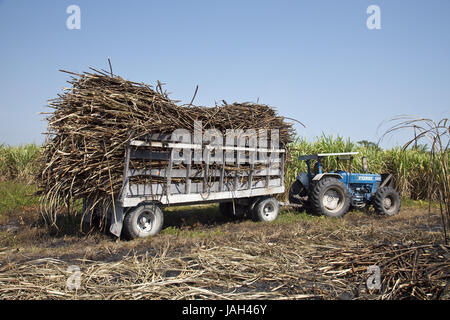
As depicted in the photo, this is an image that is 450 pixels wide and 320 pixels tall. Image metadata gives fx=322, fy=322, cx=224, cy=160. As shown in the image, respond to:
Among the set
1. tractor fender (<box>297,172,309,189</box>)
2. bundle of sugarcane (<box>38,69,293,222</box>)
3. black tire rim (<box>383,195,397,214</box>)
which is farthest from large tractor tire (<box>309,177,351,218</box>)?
bundle of sugarcane (<box>38,69,293,222</box>)

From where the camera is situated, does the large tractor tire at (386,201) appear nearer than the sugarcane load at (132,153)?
No

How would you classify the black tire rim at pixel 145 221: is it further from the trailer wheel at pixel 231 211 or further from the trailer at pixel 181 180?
the trailer wheel at pixel 231 211

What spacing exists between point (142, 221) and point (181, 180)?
112cm

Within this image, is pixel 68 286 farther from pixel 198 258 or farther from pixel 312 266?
pixel 312 266

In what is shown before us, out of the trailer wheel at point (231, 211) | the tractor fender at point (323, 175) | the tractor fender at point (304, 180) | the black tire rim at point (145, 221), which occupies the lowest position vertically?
the trailer wheel at point (231, 211)

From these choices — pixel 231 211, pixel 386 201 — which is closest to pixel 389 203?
pixel 386 201

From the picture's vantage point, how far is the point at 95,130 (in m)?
5.75

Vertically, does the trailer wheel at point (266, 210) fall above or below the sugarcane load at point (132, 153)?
below

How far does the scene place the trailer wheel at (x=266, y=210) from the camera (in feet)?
26.9

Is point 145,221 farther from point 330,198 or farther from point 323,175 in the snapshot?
point 330,198

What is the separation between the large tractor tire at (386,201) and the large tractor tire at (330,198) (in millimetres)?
1017

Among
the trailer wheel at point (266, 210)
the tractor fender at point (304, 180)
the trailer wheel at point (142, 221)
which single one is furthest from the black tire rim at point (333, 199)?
the trailer wheel at point (142, 221)

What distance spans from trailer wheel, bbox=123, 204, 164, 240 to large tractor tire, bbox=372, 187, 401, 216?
6.46 meters

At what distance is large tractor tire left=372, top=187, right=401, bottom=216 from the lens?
30.5 feet
